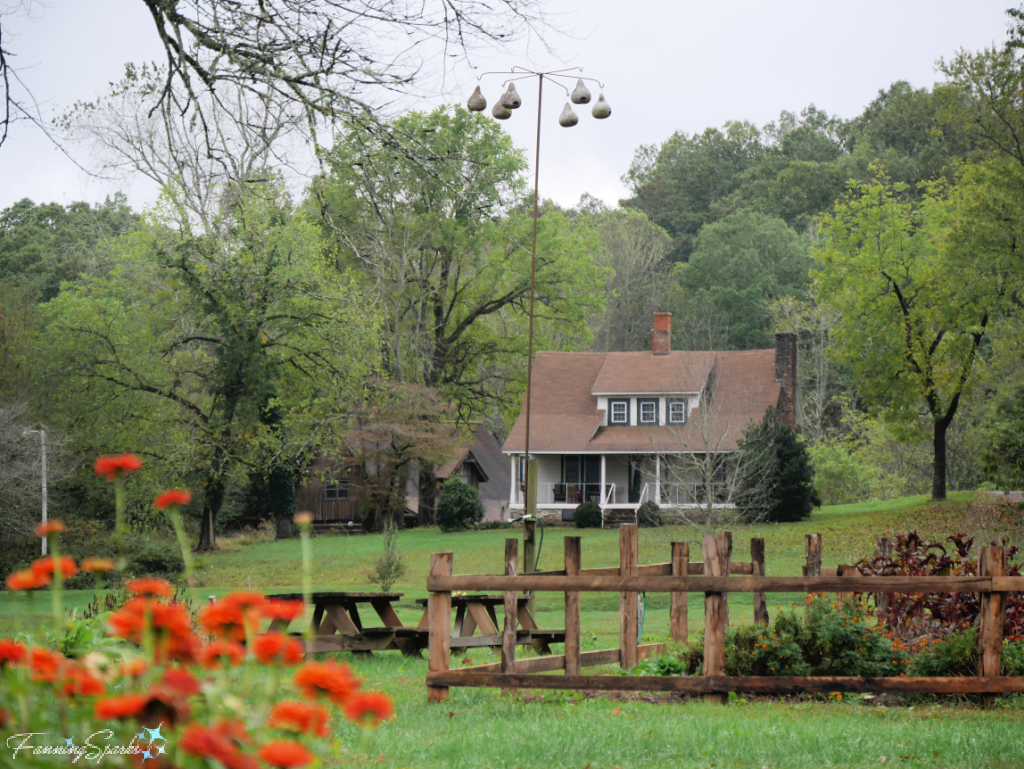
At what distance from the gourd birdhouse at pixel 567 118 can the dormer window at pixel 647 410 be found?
30.3m

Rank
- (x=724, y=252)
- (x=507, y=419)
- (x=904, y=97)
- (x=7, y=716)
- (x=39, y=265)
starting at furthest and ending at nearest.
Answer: (x=904, y=97) < (x=724, y=252) < (x=39, y=265) < (x=507, y=419) < (x=7, y=716)

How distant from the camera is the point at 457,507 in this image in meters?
41.8

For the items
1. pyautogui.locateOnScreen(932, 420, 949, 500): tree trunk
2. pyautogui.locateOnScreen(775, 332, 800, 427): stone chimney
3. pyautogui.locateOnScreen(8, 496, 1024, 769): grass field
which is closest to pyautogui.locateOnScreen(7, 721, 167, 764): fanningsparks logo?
pyautogui.locateOnScreen(8, 496, 1024, 769): grass field

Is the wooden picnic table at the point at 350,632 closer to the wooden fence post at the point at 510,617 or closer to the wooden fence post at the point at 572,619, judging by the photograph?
the wooden fence post at the point at 510,617

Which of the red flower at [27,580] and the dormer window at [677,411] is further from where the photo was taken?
the dormer window at [677,411]

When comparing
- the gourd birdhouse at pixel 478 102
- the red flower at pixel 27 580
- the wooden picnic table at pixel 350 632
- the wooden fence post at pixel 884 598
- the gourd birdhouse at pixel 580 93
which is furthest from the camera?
the gourd birdhouse at pixel 580 93

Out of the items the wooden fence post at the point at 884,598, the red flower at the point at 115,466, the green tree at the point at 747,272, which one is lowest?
the wooden fence post at the point at 884,598

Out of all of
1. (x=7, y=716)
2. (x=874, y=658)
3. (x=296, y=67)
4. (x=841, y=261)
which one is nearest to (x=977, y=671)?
(x=874, y=658)

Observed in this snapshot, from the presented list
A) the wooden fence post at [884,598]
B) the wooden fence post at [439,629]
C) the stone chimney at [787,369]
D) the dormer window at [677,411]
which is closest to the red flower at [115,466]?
the wooden fence post at [439,629]

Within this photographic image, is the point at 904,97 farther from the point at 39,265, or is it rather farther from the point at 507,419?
the point at 39,265

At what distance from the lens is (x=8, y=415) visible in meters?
28.8

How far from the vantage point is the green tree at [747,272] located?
60438 mm

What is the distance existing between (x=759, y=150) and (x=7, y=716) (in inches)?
3203

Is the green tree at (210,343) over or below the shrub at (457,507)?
over
